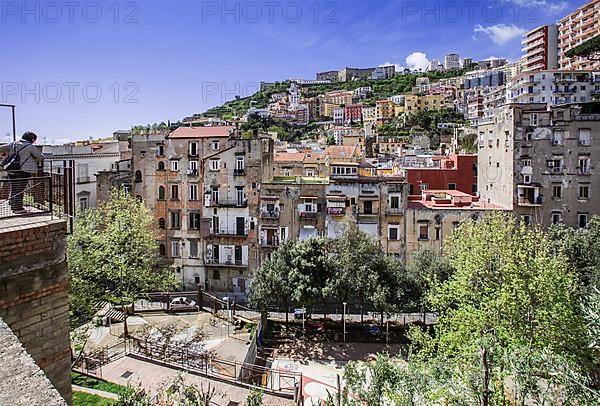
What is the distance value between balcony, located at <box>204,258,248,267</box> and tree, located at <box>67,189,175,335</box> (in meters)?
4.55

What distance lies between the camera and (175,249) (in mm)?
37969

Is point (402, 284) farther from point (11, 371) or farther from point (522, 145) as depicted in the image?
point (11, 371)

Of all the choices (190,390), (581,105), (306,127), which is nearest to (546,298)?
(190,390)

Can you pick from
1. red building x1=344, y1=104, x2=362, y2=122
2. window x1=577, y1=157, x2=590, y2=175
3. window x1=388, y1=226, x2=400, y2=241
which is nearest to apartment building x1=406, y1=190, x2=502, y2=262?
window x1=388, y1=226, x2=400, y2=241

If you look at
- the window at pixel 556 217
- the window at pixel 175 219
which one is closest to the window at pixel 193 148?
the window at pixel 175 219

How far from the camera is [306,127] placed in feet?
462

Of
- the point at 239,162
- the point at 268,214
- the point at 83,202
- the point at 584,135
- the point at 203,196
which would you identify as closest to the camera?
the point at 584,135

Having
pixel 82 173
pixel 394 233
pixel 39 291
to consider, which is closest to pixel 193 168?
pixel 82 173

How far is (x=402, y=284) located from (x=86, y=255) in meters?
18.6

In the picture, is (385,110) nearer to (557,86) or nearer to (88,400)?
(557,86)

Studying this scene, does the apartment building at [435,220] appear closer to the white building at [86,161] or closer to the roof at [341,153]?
the roof at [341,153]

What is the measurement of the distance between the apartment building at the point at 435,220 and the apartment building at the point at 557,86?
5486cm

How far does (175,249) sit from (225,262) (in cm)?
464

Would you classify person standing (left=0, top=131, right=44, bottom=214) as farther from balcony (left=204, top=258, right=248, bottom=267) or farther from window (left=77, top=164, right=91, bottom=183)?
window (left=77, top=164, right=91, bottom=183)
